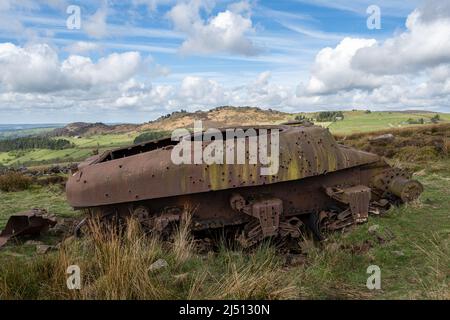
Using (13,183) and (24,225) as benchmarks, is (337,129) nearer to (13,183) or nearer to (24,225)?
(13,183)

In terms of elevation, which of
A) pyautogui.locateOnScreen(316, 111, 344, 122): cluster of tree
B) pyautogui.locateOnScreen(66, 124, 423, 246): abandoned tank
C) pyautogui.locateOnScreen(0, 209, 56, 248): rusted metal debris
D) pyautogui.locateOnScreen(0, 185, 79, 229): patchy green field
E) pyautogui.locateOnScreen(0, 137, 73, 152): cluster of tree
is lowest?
pyautogui.locateOnScreen(0, 137, 73, 152): cluster of tree

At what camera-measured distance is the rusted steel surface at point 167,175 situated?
6035mm

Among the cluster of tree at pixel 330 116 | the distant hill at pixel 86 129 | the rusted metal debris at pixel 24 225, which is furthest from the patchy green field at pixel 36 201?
the distant hill at pixel 86 129

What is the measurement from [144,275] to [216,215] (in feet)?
9.14

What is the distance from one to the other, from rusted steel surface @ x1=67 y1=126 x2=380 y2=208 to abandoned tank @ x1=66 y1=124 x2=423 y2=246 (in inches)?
0.6

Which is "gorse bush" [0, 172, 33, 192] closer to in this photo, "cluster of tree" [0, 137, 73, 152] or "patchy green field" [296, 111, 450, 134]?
"patchy green field" [296, 111, 450, 134]

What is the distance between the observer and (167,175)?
602cm

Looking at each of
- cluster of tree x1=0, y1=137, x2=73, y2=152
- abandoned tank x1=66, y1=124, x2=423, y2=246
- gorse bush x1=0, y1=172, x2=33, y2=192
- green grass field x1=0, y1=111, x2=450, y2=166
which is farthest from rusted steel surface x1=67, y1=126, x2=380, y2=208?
cluster of tree x1=0, y1=137, x2=73, y2=152

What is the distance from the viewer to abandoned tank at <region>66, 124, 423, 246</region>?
19.9 feet

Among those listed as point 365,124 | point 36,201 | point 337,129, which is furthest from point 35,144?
point 36,201

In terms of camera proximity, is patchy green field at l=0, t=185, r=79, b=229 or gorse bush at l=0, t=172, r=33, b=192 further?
gorse bush at l=0, t=172, r=33, b=192
